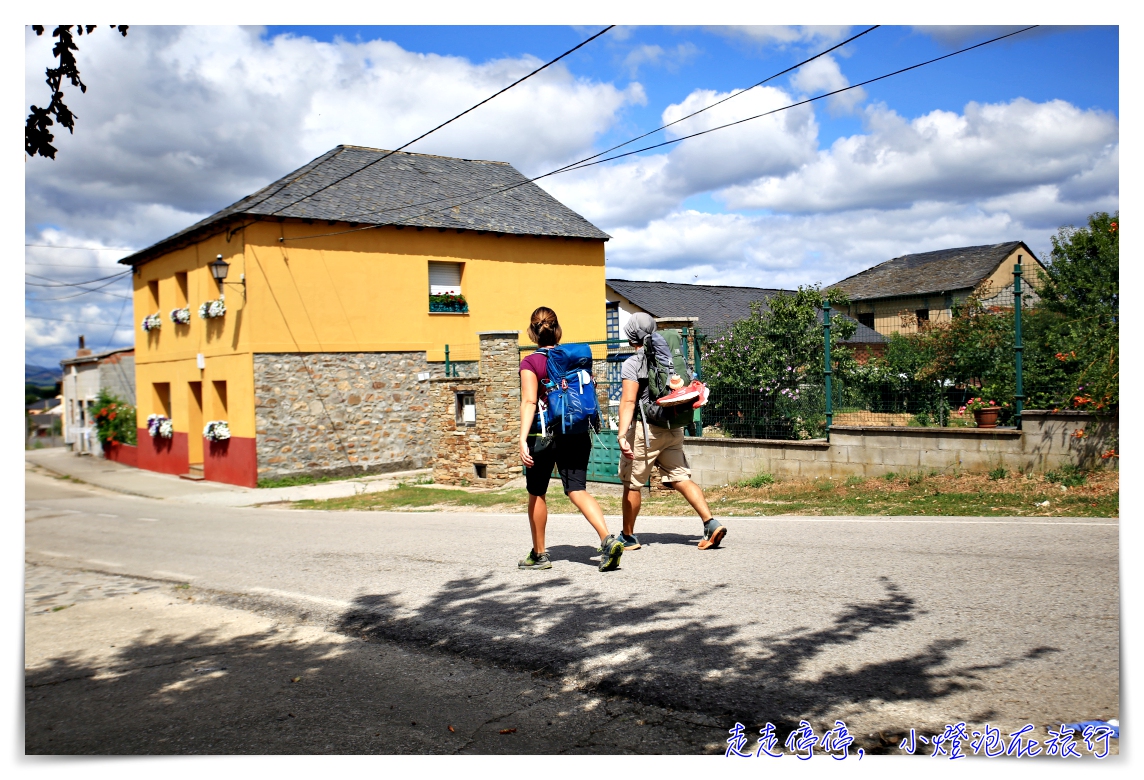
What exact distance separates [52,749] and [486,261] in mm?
18672

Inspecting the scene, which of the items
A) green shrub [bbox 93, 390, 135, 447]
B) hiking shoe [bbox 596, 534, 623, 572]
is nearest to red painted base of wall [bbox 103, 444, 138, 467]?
green shrub [bbox 93, 390, 135, 447]

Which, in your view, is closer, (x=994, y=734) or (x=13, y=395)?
(x=994, y=734)

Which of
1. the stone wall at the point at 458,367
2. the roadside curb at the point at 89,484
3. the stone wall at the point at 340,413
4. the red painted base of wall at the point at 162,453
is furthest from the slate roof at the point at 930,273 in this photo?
the roadside curb at the point at 89,484

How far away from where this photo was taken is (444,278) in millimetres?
21203

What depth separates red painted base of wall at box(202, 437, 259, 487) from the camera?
1834cm

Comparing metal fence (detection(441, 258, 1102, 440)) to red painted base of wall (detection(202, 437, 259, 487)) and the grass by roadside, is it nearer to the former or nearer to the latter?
the grass by roadside

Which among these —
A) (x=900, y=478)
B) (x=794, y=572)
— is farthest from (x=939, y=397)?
(x=794, y=572)

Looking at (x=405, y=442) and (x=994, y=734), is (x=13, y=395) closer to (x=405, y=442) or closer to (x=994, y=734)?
(x=994, y=734)

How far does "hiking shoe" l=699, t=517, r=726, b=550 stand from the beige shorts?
458mm

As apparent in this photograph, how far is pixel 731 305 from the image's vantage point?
41.2m

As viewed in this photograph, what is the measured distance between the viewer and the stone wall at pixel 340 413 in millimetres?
18469

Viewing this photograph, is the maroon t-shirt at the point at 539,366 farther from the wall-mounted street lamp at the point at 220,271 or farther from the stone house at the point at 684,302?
the stone house at the point at 684,302

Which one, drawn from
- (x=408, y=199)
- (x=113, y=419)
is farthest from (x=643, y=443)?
(x=113, y=419)

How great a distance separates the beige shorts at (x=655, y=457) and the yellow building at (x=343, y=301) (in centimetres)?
1341
